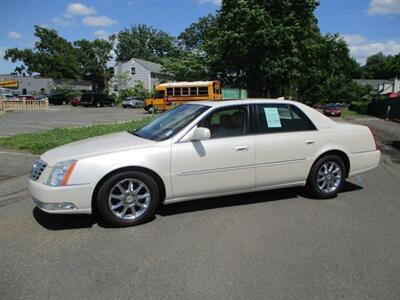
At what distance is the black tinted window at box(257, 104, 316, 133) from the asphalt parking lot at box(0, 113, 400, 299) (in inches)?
42.1

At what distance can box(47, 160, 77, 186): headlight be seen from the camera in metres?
4.58

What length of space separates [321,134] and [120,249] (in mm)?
3386

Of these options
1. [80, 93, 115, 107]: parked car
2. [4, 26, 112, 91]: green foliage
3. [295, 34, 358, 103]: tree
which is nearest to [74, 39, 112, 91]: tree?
[4, 26, 112, 91]: green foliage

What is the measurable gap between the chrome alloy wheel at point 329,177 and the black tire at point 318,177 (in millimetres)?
A: 20

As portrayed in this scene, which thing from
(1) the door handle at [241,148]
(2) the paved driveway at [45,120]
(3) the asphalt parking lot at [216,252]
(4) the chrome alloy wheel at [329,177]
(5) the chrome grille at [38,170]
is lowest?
(3) the asphalt parking lot at [216,252]

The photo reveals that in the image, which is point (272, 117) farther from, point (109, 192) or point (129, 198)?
point (109, 192)

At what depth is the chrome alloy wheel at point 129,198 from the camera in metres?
4.81

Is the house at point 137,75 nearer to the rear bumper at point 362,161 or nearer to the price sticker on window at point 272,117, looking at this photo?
the rear bumper at point 362,161

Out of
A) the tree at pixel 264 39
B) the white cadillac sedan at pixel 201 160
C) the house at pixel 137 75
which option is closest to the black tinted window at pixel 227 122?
the white cadillac sedan at pixel 201 160

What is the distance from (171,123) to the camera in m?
5.59

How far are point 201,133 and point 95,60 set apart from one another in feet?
275

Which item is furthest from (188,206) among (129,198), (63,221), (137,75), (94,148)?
(137,75)

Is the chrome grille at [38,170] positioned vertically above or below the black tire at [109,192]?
above

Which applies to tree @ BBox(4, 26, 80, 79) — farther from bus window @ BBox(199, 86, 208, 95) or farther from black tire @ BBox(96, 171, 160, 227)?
black tire @ BBox(96, 171, 160, 227)
